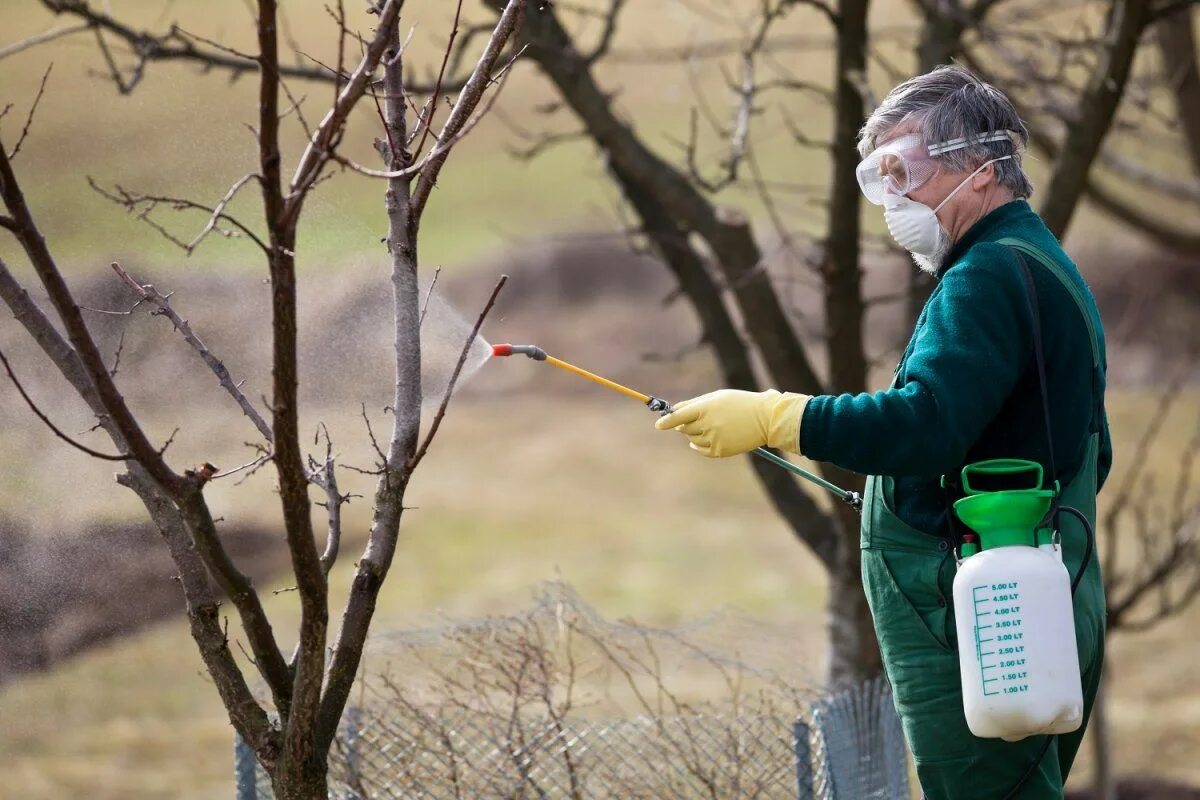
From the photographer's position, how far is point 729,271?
4.74m

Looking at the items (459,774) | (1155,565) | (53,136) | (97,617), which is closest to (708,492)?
(97,617)

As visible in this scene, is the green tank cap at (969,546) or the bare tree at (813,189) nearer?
the green tank cap at (969,546)

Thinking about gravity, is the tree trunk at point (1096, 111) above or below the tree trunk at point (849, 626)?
above

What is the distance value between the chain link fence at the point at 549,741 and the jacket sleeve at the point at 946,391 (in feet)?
4.67

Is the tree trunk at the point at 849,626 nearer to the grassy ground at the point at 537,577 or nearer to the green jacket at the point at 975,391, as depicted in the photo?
the grassy ground at the point at 537,577

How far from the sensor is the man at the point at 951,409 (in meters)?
2.10

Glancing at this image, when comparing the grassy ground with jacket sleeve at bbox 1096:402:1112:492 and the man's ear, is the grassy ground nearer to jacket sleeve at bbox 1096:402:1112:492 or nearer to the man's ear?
jacket sleeve at bbox 1096:402:1112:492

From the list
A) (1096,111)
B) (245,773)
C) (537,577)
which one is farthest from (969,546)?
(537,577)

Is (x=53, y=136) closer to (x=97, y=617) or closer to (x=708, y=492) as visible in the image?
(x=97, y=617)

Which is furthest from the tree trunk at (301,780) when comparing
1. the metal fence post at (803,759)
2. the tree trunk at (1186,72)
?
the tree trunk at (1186,72)

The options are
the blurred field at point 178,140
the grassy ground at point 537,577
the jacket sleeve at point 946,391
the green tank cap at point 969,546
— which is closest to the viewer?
the jacket sleeve at point 946,391

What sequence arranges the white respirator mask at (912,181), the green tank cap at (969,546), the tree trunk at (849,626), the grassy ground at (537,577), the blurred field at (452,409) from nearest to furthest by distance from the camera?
the green tank cap at (969,546), the white respirator mask at (912,181), the blurred field at (452,409), the tree trunk at (849,626), the grassy ground at (537,577)

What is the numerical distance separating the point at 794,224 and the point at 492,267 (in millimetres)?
4296

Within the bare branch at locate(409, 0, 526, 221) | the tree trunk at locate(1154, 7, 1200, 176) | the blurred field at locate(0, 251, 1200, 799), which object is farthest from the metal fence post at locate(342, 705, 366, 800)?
the tree trunk at locate(1154, 7, 1200, 176)
